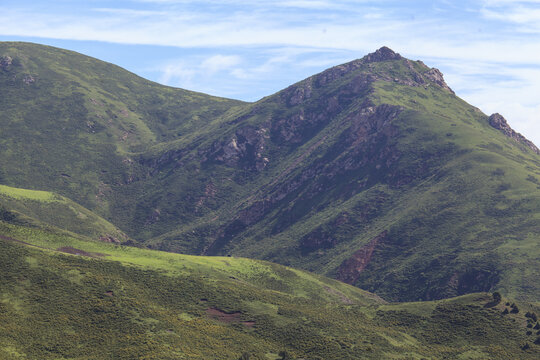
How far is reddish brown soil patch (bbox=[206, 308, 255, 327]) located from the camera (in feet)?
594

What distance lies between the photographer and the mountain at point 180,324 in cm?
14775

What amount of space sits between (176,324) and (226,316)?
72.3ft

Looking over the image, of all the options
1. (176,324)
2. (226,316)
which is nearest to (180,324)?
(176,324)

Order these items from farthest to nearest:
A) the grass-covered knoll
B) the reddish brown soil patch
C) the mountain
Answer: the reddish brown soil patch < the mountain < the grass-covered knoll

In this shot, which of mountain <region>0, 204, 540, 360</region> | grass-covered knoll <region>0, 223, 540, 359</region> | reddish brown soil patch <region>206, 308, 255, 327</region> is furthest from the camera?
reddish brown soil patch <region>206, 308, 255, 327</region>

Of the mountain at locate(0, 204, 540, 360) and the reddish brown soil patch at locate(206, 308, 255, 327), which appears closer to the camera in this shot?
the mountain at locate(0, 204, 540, 360)

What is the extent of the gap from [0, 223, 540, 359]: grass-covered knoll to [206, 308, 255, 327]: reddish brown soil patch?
350 mm

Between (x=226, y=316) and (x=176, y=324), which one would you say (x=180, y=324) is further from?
(x=226, y=316)

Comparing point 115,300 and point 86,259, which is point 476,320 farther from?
point 86,259

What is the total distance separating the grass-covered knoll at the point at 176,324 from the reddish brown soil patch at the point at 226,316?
35 cm

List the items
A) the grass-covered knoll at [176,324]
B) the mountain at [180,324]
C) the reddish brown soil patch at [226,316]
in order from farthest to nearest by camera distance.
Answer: the reddish brown soil patch at [226,316] → the mountain at [180,324] → the grass-covered knoll at [176,324]

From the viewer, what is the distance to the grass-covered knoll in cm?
14762

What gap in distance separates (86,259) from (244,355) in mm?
72696

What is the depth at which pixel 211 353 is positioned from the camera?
153500 mm
